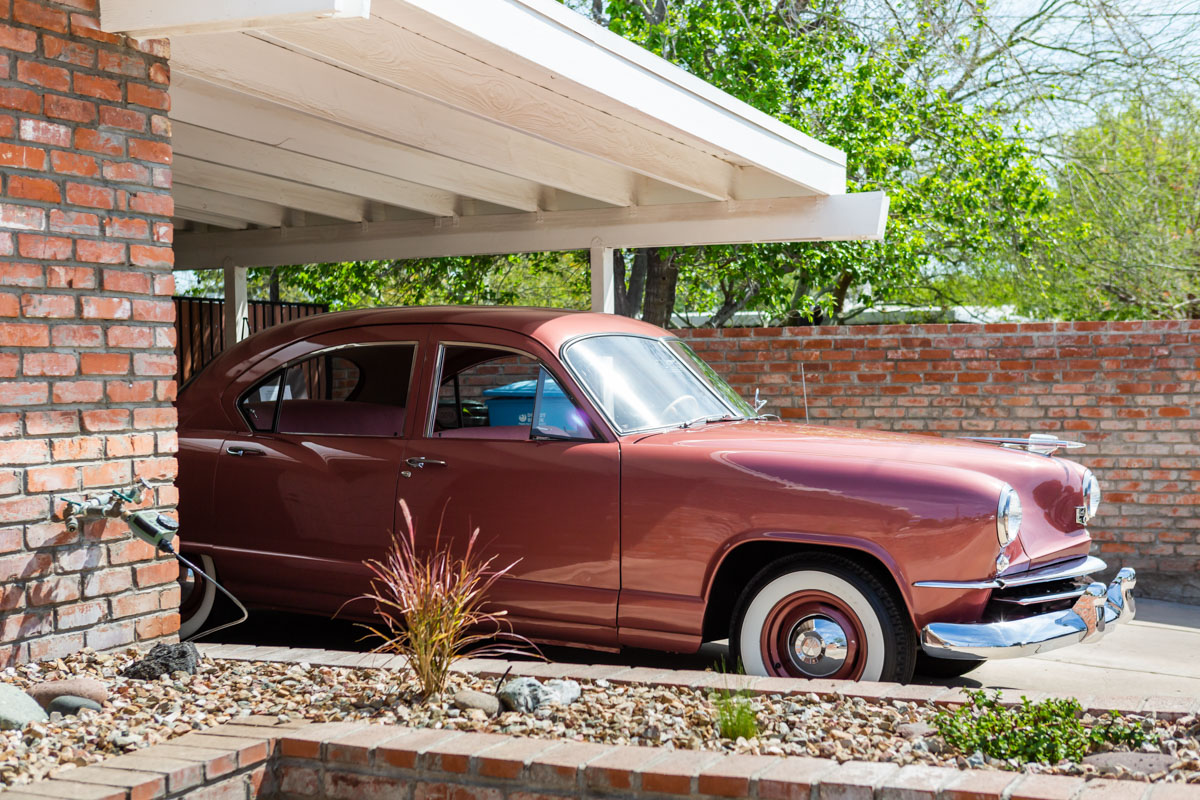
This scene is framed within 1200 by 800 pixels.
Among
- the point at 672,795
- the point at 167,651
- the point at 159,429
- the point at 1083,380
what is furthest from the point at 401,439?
the point at 1083,380

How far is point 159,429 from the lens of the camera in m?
4.61

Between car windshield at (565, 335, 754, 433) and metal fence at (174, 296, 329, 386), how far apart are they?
19.2 ft

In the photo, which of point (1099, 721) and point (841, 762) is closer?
point (841, 762)

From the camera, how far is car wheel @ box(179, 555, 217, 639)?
6.00 meters

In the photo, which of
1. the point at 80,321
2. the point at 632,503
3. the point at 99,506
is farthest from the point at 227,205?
the point at 632,503

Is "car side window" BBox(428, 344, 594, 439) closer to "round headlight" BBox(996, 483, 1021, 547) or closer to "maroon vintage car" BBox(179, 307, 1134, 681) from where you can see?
"maroon vintage car" BBox(179, 307, 1134, 681)

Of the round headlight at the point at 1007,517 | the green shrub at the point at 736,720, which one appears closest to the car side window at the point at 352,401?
the green shrub at the point at 736,720

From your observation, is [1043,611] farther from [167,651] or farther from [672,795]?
[167,651]

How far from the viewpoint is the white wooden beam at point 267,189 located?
26.1 feet

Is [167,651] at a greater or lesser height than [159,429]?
lesser

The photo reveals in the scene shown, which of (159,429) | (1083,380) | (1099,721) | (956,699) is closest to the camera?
(1099,721)

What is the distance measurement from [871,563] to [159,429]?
2934 millimetres

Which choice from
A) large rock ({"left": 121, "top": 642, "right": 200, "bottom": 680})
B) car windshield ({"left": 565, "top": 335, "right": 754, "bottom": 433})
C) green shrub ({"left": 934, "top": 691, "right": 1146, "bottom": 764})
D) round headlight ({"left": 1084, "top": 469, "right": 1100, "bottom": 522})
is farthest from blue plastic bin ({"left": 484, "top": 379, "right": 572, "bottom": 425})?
green shrub ({"left": 934, "top": 691, "right": 1146, "bottom": 764})

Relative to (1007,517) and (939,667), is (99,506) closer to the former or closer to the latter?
(1007,517)
